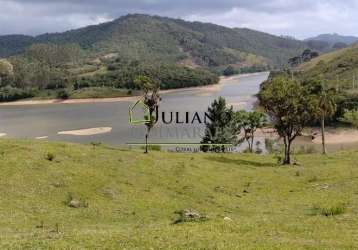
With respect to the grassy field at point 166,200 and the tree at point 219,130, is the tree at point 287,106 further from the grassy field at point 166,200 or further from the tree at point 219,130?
the tree at point 219,130

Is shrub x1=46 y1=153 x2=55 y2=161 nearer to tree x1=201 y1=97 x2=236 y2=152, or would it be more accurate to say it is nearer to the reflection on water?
tree x1=201 y1=97 x2=236 y2=152

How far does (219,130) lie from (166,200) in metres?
40.8

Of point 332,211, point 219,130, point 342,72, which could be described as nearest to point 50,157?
point 332,211

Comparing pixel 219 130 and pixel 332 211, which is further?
pixel 219 130

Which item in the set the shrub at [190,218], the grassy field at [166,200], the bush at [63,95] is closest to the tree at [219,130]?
the grassy field at [166,200]

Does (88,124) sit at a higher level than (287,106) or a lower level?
lower

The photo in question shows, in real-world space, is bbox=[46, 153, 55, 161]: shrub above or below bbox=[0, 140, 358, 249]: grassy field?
above

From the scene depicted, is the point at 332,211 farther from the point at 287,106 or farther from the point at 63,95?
the point at 63,95

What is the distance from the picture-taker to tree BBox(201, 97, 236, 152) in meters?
69.5

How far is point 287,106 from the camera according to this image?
48.5 metres

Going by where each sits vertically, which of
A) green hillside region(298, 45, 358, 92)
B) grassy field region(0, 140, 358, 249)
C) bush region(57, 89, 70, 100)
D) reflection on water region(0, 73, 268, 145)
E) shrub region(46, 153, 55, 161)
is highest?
green hillside region(298, 45, 358, 92)

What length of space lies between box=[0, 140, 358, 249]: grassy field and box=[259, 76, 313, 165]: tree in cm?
400

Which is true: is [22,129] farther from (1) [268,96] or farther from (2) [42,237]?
(2) [42,237]

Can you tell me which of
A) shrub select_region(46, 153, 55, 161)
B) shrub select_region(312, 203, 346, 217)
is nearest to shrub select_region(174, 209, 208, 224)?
shrub select_region(312, 203, 346, 217)
